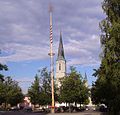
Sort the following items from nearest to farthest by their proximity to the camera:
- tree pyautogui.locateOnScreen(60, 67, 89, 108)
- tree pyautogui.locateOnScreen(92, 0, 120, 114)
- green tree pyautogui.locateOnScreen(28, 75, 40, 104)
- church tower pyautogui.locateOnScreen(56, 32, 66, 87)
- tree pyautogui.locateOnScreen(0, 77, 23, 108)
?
tree pyautogui.locateOnScreen(92, 0, 120, 114), tree pyautogui.locateOnScreen(60, 67, 89, 108), green tree pyautogui.locateOnScreen(28, 75, 40, 104), tree pyautogui.locateOnScreen(0, 77, 23, 108), church tower pyautogui.locateOnScreen(56, 32, 66, 87)

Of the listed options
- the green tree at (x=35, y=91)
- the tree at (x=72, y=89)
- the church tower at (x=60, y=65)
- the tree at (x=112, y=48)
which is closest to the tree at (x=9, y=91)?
the green tree at (x=35, y=91)

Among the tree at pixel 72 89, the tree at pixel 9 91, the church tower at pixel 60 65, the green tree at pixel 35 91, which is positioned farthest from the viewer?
the church tower at pixel 60 65

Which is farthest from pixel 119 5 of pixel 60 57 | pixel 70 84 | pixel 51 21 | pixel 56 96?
pixel 60 57

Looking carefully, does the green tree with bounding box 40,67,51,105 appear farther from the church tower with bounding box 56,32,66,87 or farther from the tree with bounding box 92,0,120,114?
the church tower with bounding box 56,32,66,87

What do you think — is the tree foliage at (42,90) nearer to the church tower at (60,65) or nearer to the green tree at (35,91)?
the green tree at (35,91)

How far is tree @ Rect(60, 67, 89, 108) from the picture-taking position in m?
84.5

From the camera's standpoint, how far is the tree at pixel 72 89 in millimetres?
84500

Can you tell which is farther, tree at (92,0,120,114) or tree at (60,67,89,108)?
tree at (60,67,89,108)

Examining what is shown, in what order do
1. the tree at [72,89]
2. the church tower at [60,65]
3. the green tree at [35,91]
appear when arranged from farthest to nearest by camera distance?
the church tower at [60,65], the green tree at [35,91], the tree at [72,89]

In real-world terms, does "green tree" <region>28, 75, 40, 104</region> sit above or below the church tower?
below

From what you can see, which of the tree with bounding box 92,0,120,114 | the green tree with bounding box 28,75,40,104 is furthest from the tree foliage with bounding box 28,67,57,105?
the tree with bounding box 92,0,120,114

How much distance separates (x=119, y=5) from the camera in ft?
110

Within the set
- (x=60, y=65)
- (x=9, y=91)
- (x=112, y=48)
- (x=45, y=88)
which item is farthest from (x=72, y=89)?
(x=60, y=65)

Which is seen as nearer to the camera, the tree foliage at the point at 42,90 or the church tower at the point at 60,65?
the tree foliage at the point at 42,90
